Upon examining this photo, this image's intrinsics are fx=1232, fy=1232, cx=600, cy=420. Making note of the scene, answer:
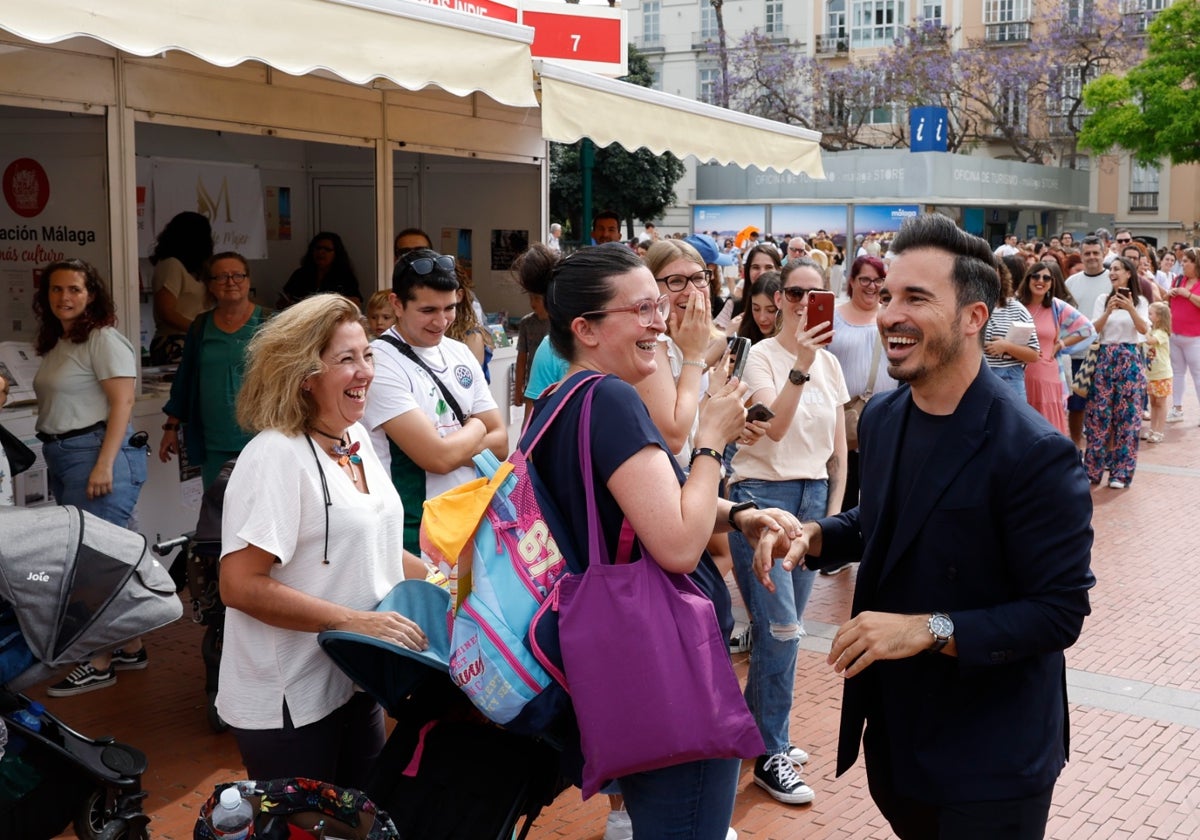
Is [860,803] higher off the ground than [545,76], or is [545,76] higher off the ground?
[545,76]

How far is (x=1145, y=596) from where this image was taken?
762cm

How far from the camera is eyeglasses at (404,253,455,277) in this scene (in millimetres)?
4461

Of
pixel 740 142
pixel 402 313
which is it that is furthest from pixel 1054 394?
pixel 402 313

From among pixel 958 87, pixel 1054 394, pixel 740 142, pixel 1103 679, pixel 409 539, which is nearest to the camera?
pixel 409 539

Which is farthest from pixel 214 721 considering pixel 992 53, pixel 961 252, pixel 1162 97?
pixel 992 53

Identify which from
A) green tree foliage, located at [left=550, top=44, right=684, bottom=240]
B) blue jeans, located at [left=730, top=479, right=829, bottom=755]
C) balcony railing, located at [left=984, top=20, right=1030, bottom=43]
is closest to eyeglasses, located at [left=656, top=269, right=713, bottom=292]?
blue jeans, located at [left=730, top=479, right=829, bottom=755]

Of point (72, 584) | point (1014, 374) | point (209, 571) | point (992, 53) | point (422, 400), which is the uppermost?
point (992, 53)

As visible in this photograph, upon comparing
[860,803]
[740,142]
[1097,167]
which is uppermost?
[1097,167]

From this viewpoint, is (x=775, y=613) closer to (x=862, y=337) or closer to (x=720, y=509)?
(x=720, y=509)

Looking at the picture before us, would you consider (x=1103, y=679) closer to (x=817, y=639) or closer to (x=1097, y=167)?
(x=817, y=639)

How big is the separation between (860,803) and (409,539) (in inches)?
78.3

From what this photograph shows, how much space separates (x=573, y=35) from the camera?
10.7 metres

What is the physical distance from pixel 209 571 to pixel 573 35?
731 cm

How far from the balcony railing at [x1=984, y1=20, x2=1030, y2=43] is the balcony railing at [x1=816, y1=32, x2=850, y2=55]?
6.28 m
